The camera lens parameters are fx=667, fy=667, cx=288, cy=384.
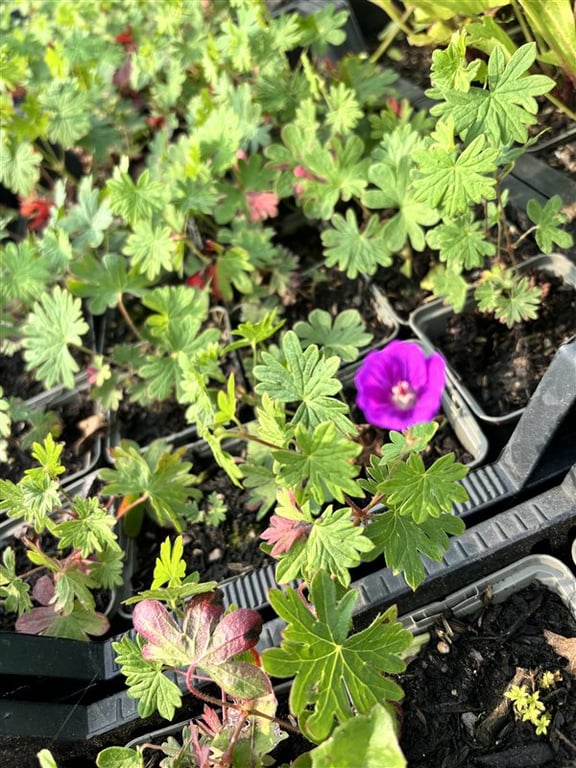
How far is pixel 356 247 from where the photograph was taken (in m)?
1.35

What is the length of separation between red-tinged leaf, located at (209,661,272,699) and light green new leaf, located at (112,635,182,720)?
8cm

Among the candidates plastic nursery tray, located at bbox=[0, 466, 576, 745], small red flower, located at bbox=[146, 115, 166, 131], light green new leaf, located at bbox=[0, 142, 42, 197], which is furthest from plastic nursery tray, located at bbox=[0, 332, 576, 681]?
small red flower, located at bbox=[146, 115, 166, 131]

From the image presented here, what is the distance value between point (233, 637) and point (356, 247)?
82 centimetres

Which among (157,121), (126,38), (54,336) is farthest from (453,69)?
(126,38)

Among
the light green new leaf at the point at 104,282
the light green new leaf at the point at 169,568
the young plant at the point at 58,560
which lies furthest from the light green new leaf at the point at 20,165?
the light green new leaf at the point at 169,568

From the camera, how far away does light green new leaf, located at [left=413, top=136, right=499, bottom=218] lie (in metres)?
0.95

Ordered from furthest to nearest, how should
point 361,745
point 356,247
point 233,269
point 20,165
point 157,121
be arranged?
point 157,121 → point 20,165 → point 233,269 → point 356,247 → point 361,745

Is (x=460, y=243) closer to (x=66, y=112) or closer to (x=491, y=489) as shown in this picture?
(x=491, y=489)

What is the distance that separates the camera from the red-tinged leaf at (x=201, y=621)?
0.82 meters

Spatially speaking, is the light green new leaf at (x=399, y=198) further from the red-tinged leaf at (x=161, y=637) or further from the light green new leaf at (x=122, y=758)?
the light green new leaf at (x=122, y=758)

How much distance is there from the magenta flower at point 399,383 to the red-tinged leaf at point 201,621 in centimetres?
51

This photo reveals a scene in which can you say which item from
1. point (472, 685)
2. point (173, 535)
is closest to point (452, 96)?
point (472, 685)

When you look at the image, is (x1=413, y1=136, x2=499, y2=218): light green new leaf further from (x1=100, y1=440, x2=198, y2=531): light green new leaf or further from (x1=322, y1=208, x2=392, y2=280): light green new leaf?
(x1=100, y1=440, x2=198, y2=531): light green new leaf

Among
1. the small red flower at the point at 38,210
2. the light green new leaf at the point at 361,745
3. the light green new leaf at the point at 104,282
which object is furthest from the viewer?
the small red flower at the point at 38,210
